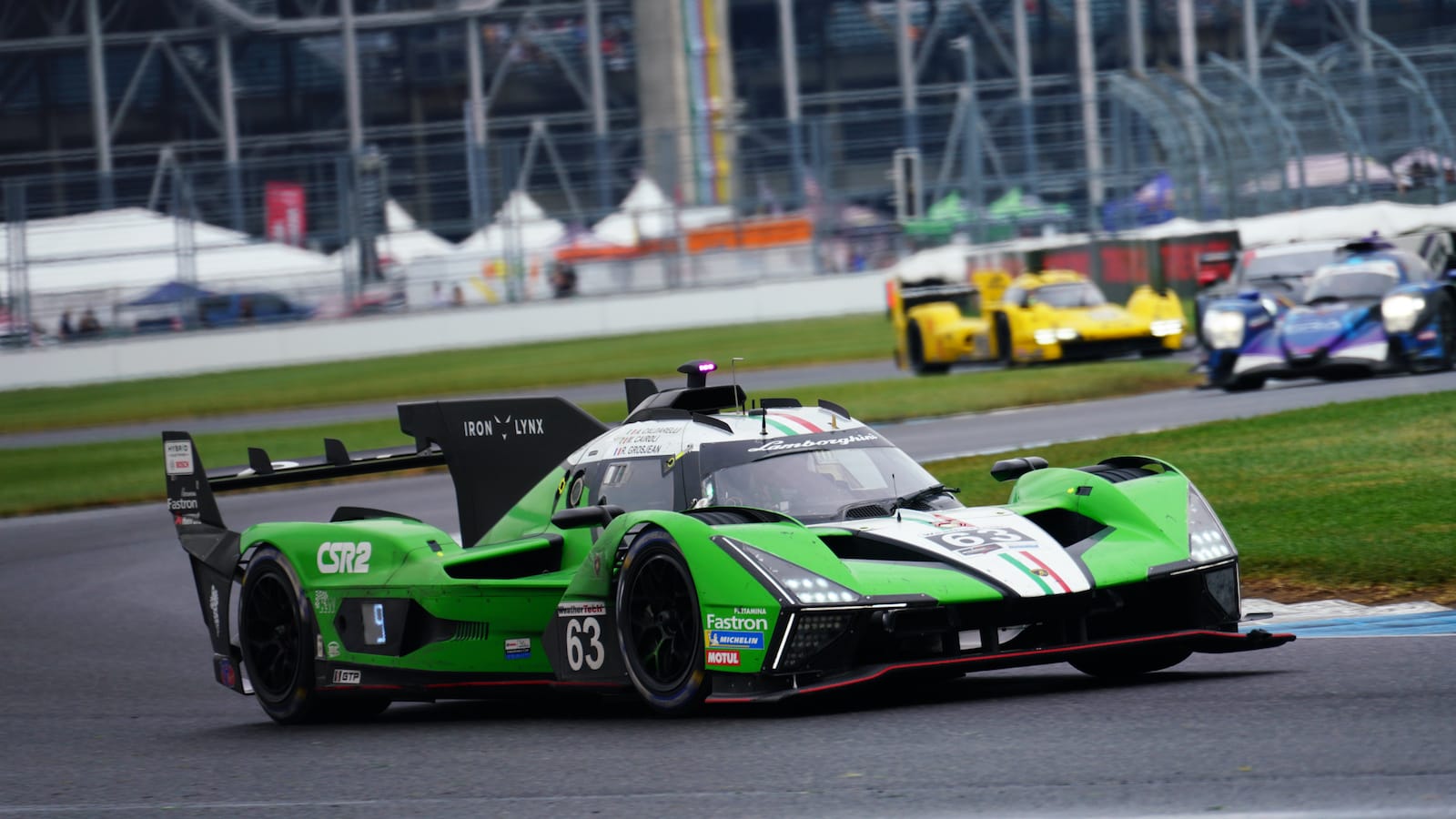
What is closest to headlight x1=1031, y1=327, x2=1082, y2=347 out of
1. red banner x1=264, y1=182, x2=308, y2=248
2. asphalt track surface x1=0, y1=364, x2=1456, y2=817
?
asphalt track surface x1=0, y1=364, x2=1456, y2=817

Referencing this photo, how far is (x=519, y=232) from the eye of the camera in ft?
136

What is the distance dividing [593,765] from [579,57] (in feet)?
185

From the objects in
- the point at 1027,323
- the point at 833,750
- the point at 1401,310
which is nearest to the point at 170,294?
the point at 1027,323

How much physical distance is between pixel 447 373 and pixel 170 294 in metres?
8.77

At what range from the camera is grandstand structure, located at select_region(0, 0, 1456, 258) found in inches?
1626

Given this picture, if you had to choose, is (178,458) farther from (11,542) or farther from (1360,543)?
(11,542)

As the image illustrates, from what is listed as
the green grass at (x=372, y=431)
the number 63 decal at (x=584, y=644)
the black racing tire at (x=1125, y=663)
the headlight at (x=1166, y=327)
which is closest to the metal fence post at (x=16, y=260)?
the green grass at (x=372, y=431)

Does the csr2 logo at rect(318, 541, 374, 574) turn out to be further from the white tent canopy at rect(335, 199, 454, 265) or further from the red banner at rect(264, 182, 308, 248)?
the red banner at rect(264, 182, 308, 248)

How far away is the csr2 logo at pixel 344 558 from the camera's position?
27.3ft

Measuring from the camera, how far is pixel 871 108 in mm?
62031

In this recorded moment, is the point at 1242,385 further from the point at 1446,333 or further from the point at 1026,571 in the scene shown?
the point at 1026,571

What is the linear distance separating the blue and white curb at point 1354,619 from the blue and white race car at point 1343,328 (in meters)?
11.8

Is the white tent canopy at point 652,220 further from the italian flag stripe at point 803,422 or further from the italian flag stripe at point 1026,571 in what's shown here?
the italian flag stripe at point 1026,571

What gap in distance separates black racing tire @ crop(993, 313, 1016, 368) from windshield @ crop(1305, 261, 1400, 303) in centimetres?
620
